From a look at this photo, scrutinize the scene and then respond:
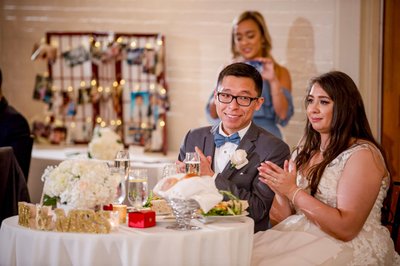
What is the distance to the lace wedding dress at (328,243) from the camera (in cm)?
329

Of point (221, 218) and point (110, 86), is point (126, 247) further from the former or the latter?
point (110, 86)

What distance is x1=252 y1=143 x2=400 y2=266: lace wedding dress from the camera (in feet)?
10.8

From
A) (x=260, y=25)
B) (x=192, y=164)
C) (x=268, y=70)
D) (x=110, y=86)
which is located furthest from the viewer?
(x=110, y=86)

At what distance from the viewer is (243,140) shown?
373 centimetres

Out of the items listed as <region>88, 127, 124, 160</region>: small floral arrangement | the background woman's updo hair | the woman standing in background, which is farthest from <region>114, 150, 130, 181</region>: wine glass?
the background woman's updo hair

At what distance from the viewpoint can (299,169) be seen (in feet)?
12.1

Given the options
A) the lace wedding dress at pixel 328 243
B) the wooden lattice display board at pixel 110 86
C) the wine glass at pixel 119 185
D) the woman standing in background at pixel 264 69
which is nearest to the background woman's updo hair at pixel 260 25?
the woman standing in background at pixel 264 69

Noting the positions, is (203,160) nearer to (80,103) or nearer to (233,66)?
(233,66)

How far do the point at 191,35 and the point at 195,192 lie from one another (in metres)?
4.95

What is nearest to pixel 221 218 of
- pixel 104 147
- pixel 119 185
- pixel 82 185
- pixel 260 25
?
pixel 119 185

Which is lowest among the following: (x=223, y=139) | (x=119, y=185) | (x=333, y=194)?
(x=333, y=194)

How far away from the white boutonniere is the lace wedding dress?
1.16 ft

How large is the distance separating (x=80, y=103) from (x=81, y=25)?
858 mm

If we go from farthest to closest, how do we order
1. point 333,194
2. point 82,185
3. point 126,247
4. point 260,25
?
point 260,25
point 333,194
point 82,185
point 126,247
